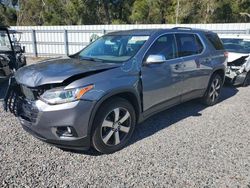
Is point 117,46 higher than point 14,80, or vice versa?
point 117,46

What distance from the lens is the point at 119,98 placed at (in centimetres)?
379

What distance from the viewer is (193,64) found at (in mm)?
5180

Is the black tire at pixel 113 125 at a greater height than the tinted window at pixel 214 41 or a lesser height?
lesser

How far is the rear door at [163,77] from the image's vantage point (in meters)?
4.18

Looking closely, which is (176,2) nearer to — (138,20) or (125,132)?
(138,20)

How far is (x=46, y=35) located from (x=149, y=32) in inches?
529

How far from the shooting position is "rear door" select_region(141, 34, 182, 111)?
418 centimetres

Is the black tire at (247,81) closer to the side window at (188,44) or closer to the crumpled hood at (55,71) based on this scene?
the side window at (188,44)

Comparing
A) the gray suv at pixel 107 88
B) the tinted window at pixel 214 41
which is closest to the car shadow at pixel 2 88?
the gray suv at pixel 107 88

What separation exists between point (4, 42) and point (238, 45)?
7.37 m

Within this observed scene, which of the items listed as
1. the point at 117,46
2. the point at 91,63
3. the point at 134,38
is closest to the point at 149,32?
the point at 134,38

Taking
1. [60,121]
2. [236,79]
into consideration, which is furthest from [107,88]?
[236,79]

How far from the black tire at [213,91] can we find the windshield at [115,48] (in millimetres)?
2426

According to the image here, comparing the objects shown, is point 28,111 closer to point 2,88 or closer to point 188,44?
point 188,44
